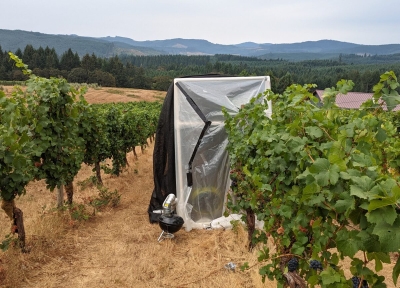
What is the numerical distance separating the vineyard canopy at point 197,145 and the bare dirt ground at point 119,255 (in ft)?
1.82

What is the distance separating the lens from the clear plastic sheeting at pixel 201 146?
591 cm

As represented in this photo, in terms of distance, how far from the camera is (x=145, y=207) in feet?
23.5

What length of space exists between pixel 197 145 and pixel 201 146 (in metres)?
0.18

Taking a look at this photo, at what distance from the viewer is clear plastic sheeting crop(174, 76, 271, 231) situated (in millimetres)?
5914

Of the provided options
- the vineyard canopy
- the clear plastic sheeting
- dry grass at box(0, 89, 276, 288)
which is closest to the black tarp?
the vineyard canopy

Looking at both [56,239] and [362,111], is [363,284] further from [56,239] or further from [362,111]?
[56,239]

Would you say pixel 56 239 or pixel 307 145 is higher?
pixel 307 145

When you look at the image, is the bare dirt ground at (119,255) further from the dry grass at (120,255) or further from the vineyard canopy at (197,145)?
the vineyard canopy at (197,145)

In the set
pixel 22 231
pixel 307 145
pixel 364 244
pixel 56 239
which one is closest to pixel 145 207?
pixel 56 239

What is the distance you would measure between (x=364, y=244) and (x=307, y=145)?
94cm

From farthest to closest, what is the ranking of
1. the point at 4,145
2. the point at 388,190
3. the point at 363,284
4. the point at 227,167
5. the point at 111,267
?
the point at 227,167
the point at 111,267
the point at 4,145
the point at 363,284
the point at 388,190

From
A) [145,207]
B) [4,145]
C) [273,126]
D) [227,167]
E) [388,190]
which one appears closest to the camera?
[388,190]

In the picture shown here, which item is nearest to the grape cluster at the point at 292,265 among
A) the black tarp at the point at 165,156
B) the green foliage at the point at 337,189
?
the green foliage at the point at 337,189

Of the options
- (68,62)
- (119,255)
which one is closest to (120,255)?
(119,255)
